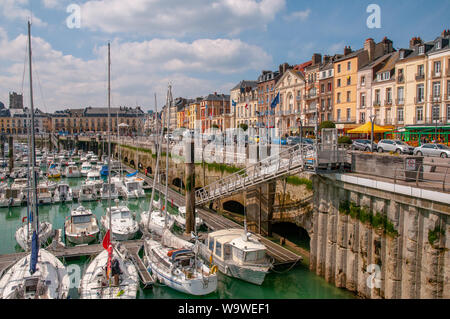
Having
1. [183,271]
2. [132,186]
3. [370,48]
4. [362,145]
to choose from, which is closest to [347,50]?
[370,48]

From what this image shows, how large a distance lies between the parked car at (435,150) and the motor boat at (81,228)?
1018 inches

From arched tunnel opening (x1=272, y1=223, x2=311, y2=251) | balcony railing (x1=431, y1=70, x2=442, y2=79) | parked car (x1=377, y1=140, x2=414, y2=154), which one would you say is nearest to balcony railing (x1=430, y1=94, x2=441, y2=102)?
balcony railing (x1=431, y1=70, x2=442, y2=79)

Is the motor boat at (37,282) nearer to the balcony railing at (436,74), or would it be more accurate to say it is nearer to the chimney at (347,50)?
the balcony railing at (436,74)

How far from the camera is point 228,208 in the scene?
34.6 m

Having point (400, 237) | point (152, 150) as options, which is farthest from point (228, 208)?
point (152, 150)

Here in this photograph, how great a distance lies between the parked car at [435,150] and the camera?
2683 centimetres

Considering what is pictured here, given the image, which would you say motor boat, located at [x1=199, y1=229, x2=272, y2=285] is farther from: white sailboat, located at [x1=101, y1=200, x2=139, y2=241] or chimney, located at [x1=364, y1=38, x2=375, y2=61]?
chimney, located at [x1=364, y1=38, x2=375, y2=61]

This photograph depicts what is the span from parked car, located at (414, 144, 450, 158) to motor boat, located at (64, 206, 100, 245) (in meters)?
25.9

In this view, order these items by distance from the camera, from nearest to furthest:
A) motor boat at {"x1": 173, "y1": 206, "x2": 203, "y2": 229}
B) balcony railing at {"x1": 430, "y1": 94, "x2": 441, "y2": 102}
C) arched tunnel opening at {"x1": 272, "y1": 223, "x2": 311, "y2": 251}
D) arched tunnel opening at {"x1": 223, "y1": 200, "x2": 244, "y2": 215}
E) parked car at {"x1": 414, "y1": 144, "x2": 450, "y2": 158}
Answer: arched tunnel opening at {"x1": 272, "y1": 223, "x2": 311, "y2": 251} < parked car at {"x1": 414, "y1": 144, "x2": 450, "y2": 158} < motor boat at {"x1": 173, "y1": 206, "x2": 203, "y2": 229} < arched tunnel opening at {"x1": 223, "y1": 200, "x2": 244, "y2": 215} < balcony railing at {"x1": 430, "y1": 94, "x2": 441, "y2": 102}

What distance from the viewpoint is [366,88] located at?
164ft

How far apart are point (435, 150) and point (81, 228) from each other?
1087 inches

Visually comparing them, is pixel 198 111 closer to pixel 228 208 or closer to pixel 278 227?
pixel 228 208

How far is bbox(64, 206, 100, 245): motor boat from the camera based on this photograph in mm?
25109
